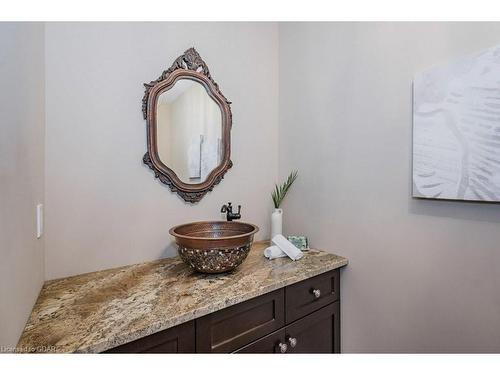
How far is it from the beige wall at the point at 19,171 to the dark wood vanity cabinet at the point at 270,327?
32cm

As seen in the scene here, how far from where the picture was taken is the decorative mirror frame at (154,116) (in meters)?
1.40

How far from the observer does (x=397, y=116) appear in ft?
4.19

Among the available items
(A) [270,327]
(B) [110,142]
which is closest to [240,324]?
(A) [270,327]

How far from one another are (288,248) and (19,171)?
3.90 ft

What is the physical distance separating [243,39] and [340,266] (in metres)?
1.51

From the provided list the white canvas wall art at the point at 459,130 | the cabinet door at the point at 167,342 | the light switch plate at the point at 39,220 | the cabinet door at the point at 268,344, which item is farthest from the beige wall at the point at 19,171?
the white canvas wall art at the point at 459,130

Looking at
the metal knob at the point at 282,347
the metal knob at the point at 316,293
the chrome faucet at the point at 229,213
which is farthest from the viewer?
the chrome faucet at the point at 229,213

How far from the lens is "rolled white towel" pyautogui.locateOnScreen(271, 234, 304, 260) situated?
4.77 feet

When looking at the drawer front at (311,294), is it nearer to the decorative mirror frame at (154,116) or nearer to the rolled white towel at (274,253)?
the rolled white towel at (274,253)

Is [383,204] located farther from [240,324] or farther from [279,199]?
[240,324]

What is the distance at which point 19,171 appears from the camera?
2.66ft

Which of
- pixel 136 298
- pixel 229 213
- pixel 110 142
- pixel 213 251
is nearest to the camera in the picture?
pixel 136 298

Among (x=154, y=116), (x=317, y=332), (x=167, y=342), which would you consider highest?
(x=154, y=116)

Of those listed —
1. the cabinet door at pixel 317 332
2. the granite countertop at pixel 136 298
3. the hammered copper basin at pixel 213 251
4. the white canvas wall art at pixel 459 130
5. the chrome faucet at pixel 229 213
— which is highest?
the white canvas wall art at pixel 459 130
